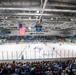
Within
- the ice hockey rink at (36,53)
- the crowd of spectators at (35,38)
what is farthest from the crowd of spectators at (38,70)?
the crowd of spectators at (35,38)

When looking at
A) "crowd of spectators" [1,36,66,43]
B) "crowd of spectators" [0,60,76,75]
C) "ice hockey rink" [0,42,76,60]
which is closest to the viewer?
"crowd of spectators" [0,60,76,75]

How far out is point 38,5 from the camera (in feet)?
24.0

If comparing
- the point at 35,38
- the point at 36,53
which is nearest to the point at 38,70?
the point at 36,53

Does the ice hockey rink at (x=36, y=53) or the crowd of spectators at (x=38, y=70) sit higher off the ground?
the crowd of spectators at (x=38, y=70)

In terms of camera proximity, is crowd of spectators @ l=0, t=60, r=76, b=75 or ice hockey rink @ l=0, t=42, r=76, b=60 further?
ice hockey rink @ l=0, t=42, r=76, b=60

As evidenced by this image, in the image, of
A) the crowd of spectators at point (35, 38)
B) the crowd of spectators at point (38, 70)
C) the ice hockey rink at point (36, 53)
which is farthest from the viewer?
the crowd of spectators at point (35, 38)

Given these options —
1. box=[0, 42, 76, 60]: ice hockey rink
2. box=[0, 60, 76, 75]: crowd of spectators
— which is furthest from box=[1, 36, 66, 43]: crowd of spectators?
box=[0, 60, 76, 75]: crowd of spectators

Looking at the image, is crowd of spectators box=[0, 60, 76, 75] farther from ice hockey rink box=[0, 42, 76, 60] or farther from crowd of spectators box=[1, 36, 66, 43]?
crowd of spectators box=[1, 36, 66, 43]

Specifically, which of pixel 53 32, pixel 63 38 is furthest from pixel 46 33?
pixel 63 38

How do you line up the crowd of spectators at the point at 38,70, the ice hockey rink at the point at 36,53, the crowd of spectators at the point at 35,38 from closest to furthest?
the crowd of spectators at the point at 38,70 → the ice hockey rink at the point at 36,53 → the crowd of spectators at the point at 35,38

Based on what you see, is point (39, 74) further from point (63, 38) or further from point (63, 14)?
point (63, 38)

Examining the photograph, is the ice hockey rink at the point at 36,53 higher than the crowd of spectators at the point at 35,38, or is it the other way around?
the crowd of spectators at the point at 35,38

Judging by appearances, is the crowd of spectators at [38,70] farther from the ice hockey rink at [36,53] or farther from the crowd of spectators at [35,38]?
the crowd of spectators at [35,38]

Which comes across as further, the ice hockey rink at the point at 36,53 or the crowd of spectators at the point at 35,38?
the crowd of spectators at the point at 35,38
